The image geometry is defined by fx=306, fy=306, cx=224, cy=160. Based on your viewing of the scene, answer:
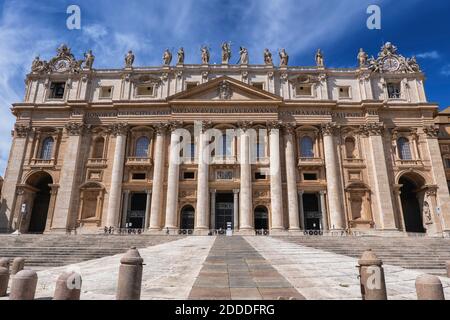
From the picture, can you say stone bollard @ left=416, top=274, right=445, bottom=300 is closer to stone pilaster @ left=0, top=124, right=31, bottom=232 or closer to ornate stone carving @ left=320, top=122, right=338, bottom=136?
ornate stone carving @ left=320, top=122, right=338, bottom=136

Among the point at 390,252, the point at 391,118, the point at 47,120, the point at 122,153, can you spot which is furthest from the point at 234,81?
the point at 390,252

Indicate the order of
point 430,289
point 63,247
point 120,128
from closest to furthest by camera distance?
1. point 430,289
2. point 63,247
3. point 120,128

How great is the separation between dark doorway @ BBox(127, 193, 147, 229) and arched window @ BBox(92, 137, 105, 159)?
6.42 metres

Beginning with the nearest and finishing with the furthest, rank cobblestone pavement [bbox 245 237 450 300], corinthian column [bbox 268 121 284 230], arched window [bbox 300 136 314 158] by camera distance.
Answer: cobblestone pavement [bbox 245 237 450 300] < corinthian column [bbox 268 121 284 230] < arched window [bbox 300 136 314 158]

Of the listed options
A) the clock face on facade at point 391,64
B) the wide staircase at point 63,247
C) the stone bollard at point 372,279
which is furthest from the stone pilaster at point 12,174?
the clock face on facade at point 391,64

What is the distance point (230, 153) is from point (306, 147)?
29.9 feet

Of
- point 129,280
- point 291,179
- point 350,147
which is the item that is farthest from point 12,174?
point 350,147

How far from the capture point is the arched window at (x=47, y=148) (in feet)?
118

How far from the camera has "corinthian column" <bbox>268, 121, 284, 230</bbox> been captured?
104ft

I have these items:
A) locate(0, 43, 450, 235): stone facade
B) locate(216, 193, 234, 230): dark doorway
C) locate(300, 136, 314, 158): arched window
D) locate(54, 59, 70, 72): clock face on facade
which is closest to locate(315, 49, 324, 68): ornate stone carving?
locate(0, 43, 450, 235): stone facade

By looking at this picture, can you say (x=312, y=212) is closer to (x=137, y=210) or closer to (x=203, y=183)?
(x=203, y=183)

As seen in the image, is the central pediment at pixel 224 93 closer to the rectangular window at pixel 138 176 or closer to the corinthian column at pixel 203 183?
the corinthian column at pixel 203 183

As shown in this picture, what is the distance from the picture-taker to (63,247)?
18.3 m
